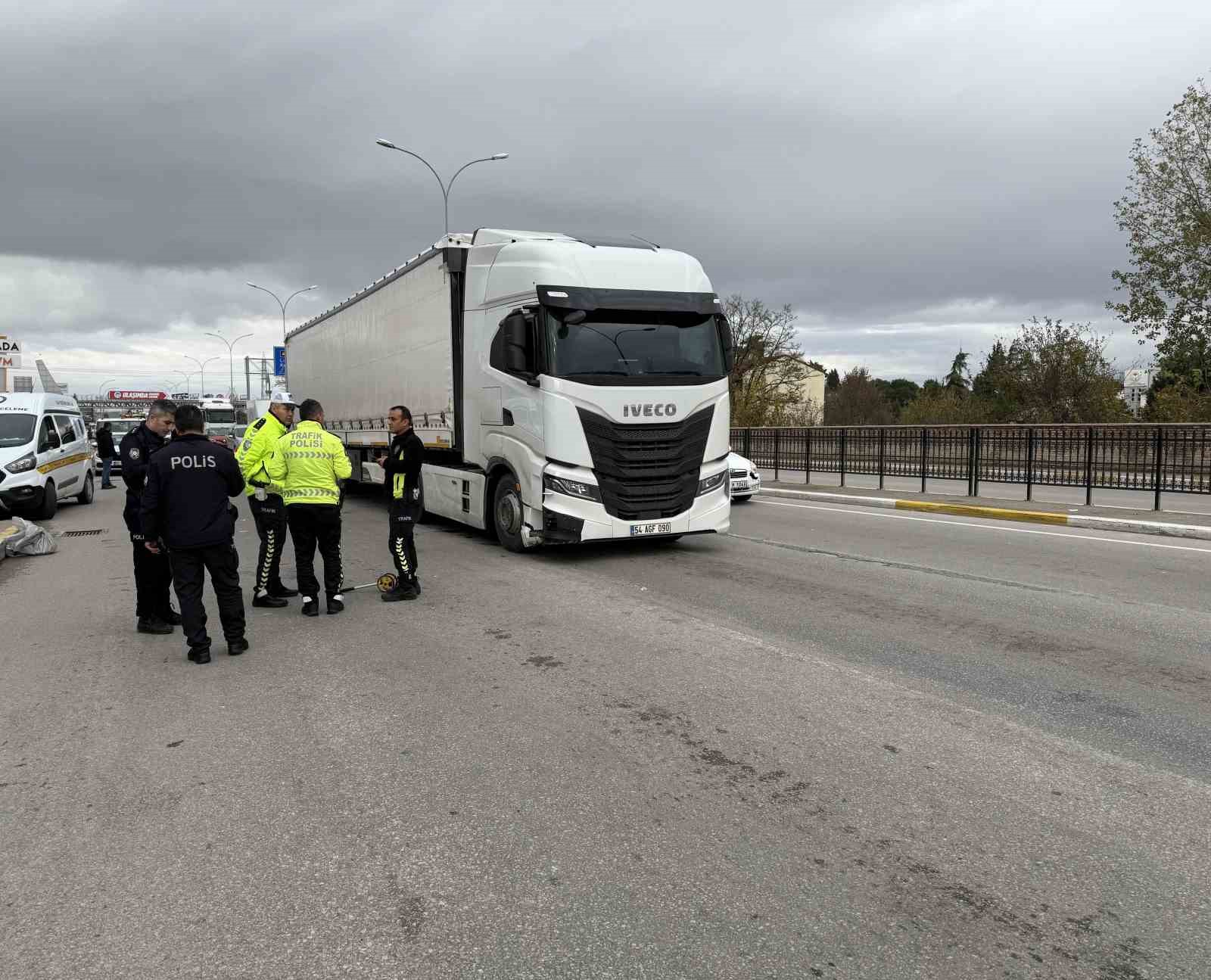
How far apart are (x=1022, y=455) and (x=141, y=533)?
583 inches

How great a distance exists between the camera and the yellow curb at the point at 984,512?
44.9ft

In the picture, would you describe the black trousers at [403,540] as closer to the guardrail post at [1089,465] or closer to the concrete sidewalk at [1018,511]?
the concrete sidewalk at [1018,511]

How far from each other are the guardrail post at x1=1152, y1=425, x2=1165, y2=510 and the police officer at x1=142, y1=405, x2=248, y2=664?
14.0 metres

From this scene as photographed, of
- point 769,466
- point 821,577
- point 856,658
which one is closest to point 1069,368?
point 769,466

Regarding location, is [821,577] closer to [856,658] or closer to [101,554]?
[856,658]

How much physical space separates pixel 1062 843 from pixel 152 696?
475 centimetres

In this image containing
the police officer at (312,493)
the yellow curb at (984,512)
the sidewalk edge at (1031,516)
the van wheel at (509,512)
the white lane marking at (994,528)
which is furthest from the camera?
the yellow curb at (984,512)

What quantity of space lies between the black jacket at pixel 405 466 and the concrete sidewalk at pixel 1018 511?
1008 cm

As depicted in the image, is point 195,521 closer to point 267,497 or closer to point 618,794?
point 267,497

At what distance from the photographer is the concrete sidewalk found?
41.3ft

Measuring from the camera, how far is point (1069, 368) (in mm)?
36375

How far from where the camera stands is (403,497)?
792 centimetres

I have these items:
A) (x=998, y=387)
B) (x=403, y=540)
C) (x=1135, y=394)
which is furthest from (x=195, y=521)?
(x=1135, y=394)

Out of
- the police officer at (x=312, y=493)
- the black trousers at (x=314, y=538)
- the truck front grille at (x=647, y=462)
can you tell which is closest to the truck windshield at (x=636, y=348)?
the truck front grille at (x=647, y=462)
